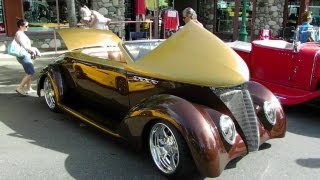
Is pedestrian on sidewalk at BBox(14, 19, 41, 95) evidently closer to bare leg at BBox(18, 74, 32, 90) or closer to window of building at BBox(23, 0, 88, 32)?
bare leg at BBox(18, 74, 32, 90)

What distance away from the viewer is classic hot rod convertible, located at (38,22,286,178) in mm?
4125

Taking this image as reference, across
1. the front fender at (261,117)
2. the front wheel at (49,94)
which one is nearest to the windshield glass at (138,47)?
the front fender at (261,117)

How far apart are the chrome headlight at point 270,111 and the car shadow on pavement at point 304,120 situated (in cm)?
128

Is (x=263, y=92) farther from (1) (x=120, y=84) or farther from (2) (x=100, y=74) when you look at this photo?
(2) (x=100, y=74)

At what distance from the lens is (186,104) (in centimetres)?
425

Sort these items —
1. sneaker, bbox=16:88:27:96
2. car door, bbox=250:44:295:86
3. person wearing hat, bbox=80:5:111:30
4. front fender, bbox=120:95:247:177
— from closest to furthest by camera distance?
front fender, bbox=120:95:247:177 → car door, bbox=250:44:295:86 → sneaker, bbox=16:88:27:96 → person wearing hat, bbox=80:5:111:30

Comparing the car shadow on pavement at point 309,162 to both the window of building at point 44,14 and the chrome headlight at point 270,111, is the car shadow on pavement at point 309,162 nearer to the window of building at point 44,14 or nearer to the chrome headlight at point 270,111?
the chrome headlight at point 270,111

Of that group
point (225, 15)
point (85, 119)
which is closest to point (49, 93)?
point (85, 119)

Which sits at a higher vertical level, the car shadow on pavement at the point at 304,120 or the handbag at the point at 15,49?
the handbag at the point at 15,49

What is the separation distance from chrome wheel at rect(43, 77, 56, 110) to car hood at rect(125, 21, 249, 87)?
2.17 meters

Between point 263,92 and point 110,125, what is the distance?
192 centimetres

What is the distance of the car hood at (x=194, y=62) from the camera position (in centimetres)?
441

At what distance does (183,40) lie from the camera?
4840 millimetres

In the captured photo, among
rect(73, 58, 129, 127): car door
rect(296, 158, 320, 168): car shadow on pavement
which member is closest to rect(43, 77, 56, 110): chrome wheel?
rect(73, 58, 129, 127): car door
